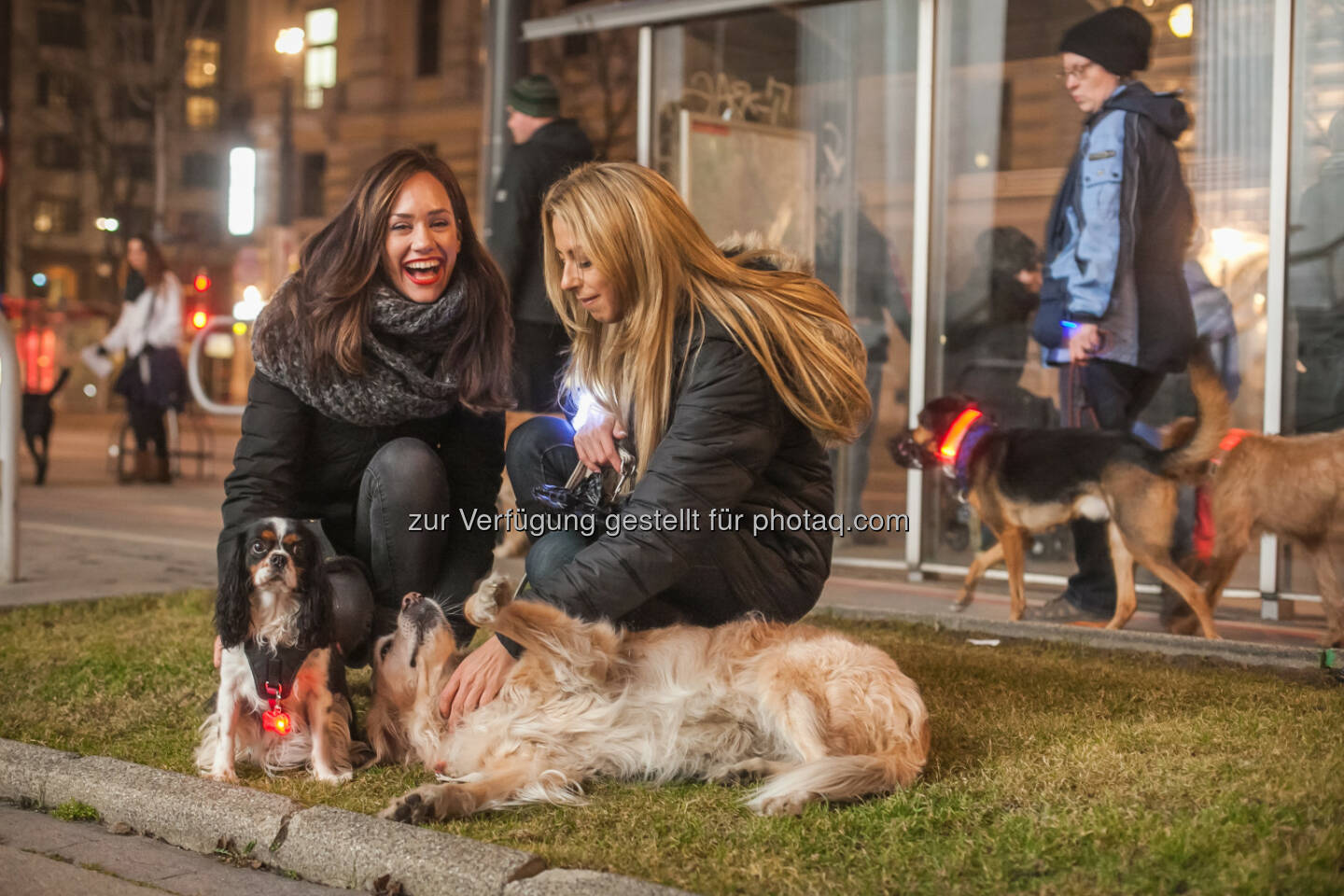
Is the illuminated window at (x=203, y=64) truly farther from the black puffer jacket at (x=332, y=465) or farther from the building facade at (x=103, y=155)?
the black puffer jacket at (x=332, y=465)

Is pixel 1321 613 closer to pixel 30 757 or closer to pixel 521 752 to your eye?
pixel 521 752

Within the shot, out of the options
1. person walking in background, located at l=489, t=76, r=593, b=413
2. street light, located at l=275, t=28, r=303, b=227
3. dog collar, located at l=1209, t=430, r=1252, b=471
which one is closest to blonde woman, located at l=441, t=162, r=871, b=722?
dog collar, located at l=1209, t=430, r=1252, b=471

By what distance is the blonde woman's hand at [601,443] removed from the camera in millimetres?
3701

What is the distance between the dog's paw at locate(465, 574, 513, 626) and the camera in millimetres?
3021

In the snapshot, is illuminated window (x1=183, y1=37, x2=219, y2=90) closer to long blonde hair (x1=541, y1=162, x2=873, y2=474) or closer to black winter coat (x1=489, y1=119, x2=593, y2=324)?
black winter coat (x1=489, y1=119, x2=593, y2=324)

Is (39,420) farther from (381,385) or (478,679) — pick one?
(478,679)

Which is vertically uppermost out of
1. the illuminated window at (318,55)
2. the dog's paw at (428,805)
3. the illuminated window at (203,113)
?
the illuminated window at (203,113)

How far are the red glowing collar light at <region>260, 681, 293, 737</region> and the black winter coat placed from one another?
13.4ft

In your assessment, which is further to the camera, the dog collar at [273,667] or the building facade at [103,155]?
the building facade at [103,155]

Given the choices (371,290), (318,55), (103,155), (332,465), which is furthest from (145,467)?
(103,155)

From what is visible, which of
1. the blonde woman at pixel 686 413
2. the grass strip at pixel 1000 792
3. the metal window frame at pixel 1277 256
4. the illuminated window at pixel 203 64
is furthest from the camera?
the illuminated window at pixel 203 64

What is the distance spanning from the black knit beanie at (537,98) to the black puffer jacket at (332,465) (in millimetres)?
3757

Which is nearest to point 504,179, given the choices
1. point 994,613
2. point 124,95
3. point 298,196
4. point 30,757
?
point 994,613

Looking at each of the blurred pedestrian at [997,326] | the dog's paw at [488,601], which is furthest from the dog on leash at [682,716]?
the blurred pedestrian at [997,326]
